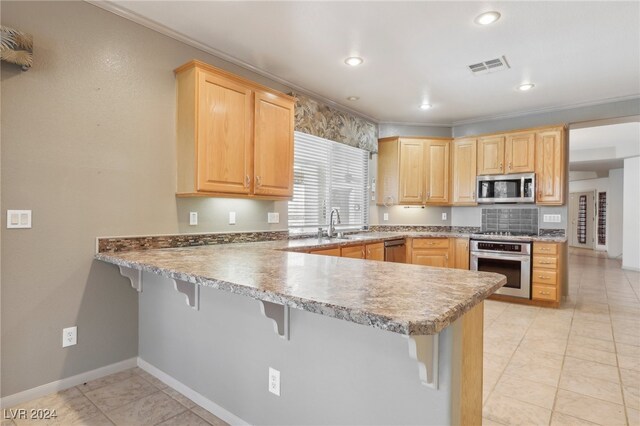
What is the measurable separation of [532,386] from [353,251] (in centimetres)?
191

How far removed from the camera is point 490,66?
11.1 feet

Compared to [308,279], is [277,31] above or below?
above

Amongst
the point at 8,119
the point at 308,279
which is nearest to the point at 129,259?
the point at 8,119

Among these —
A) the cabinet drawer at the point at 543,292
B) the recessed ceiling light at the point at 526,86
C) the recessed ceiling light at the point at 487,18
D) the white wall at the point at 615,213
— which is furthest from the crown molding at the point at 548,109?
the white wall at the point at 615,213

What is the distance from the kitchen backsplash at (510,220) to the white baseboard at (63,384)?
4.91 meters

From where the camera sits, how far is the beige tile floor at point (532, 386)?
2.03 m

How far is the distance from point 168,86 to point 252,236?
152 cm

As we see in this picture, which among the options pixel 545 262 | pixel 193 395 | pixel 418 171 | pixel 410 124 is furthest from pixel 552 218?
pixel 193 395

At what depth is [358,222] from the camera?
205 inches

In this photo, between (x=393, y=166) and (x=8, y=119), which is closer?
(x=8, y=119)

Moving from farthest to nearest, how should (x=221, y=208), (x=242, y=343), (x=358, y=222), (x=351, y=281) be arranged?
(x=358, y=222)
(x=221, y=208)
(x=242, y=343)
(x=351, y=281)

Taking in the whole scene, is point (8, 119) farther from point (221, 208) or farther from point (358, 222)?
point (358, 222)

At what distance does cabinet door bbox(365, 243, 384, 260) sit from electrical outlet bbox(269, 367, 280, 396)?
237 cm

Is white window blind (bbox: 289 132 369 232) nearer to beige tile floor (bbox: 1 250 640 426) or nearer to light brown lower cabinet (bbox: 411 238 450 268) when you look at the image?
light brown lower cabinet (bbox: 411 238 450 268)
